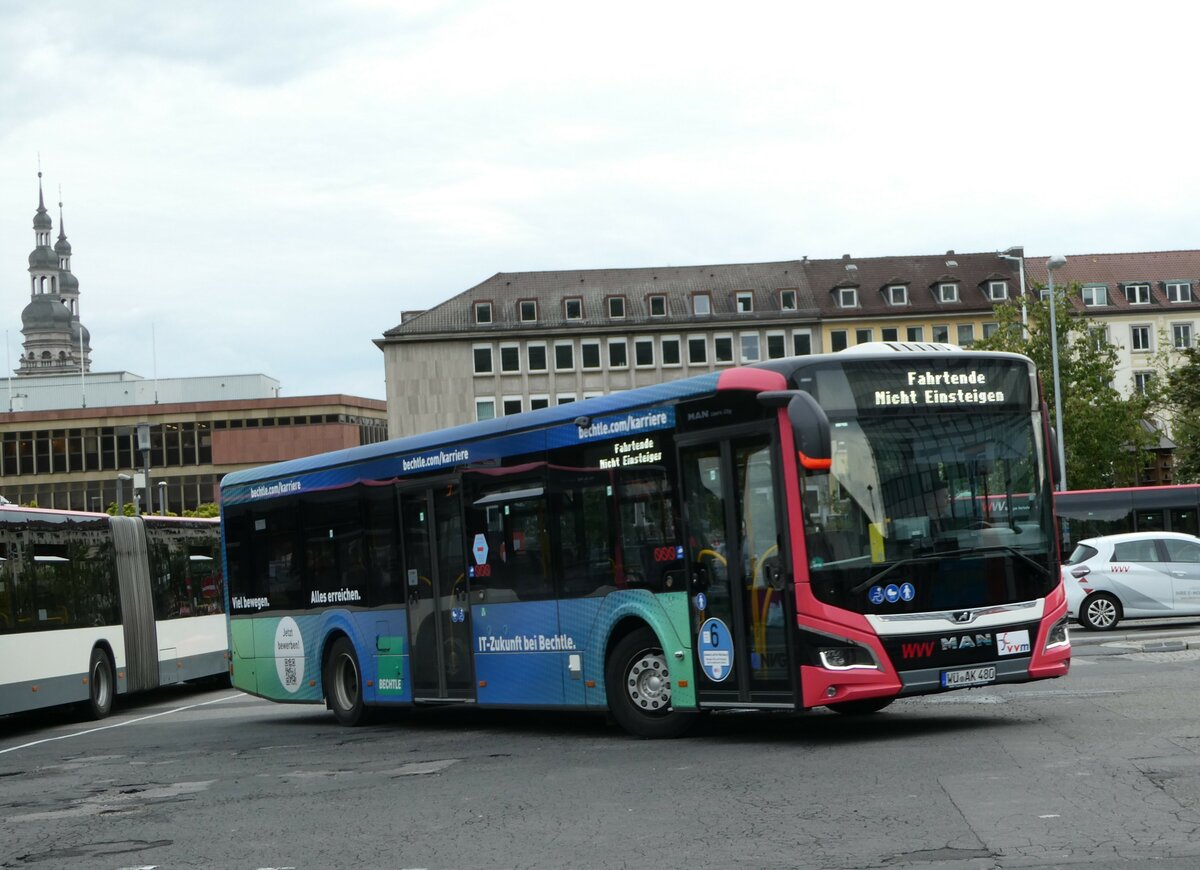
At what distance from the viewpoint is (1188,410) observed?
62094 mm

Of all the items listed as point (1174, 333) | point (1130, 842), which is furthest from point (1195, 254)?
point (1130, 842)

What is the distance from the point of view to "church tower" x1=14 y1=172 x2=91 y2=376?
7426 inches

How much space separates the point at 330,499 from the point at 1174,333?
9065 cm

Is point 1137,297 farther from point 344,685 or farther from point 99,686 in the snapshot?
point 344,685

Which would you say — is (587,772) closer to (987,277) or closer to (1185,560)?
(1185,560)

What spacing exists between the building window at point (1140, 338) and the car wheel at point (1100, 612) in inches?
3016

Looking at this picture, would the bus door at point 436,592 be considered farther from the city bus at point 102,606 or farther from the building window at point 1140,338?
the building window at point 1140,338

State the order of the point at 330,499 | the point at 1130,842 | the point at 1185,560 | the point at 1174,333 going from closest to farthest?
the point at 1130,842, the point at 330,499, the point at 1185,560, the point at 1174,333

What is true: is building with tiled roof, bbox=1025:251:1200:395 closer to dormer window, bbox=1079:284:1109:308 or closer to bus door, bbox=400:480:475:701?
dormer window, bbox=1079:284:1109:308

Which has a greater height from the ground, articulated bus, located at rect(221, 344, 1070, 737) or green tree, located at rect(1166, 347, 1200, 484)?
green tree, located at rect(1166, 347, 1200, 484)

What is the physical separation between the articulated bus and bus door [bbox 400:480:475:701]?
0.10 feet

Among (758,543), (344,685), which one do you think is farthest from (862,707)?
(344,685)

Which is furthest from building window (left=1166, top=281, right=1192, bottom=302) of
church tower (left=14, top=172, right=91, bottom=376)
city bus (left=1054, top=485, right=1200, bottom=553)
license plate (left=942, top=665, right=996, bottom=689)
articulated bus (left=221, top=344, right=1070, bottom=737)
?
church tower (left=14, top=172, right=91, bottom=376)

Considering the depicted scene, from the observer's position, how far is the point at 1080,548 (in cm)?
2797
